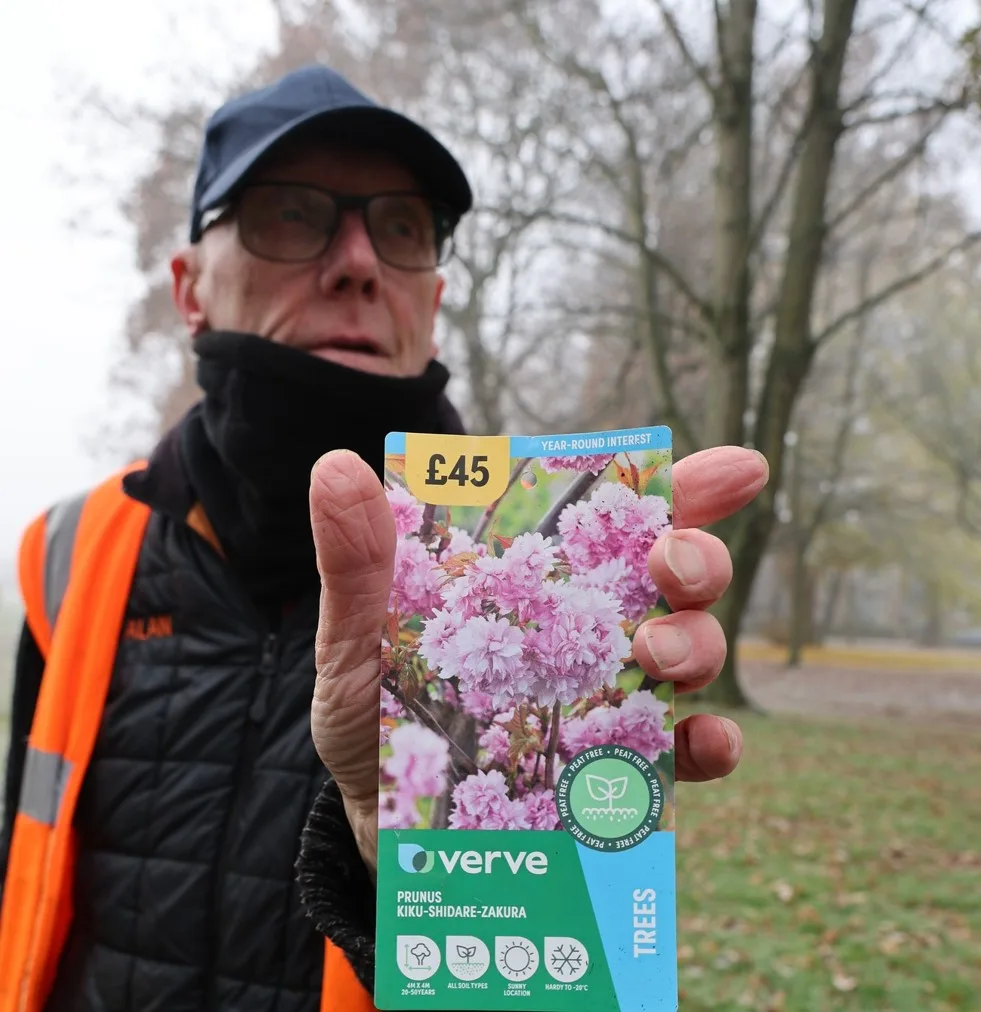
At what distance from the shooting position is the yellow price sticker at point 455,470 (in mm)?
992

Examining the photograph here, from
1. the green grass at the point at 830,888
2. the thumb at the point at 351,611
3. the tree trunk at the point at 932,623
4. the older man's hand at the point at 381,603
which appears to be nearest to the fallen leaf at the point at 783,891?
the green grass at the point at 830,888

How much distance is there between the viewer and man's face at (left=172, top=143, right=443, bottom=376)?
1538 mm

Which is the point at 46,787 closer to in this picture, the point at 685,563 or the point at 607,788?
the point at 607,788

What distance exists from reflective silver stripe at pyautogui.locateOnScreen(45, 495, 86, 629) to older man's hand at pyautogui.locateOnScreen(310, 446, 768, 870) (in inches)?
36.1

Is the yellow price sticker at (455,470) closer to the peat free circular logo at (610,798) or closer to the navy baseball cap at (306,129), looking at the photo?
the peat free circular logo at (610,798)

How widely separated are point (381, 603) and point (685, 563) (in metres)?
0.34

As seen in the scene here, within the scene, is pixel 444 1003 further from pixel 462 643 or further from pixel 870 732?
pixel 870 732

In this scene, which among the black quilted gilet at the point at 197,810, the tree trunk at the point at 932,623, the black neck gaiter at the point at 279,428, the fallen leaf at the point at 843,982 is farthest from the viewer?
the tree trunk at the point at 932,623

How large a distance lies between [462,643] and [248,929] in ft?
2.47

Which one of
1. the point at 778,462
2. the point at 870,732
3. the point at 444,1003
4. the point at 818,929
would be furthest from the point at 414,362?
the point at 870,732

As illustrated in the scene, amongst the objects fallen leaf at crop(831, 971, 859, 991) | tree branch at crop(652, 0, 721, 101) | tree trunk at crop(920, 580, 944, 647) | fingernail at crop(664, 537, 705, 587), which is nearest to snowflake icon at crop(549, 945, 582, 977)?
fingernail at crop(664, 537, 705, 587)

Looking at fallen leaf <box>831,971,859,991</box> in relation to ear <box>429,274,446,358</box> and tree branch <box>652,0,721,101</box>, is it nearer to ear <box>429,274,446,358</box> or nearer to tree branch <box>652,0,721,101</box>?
ear <box>429,274,446,358</box>

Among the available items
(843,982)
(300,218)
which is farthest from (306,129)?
(843,982)

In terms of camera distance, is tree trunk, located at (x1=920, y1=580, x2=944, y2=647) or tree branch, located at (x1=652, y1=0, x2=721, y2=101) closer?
tree branch, located at (x1=652, y1=0, x2=721, y2=101)
